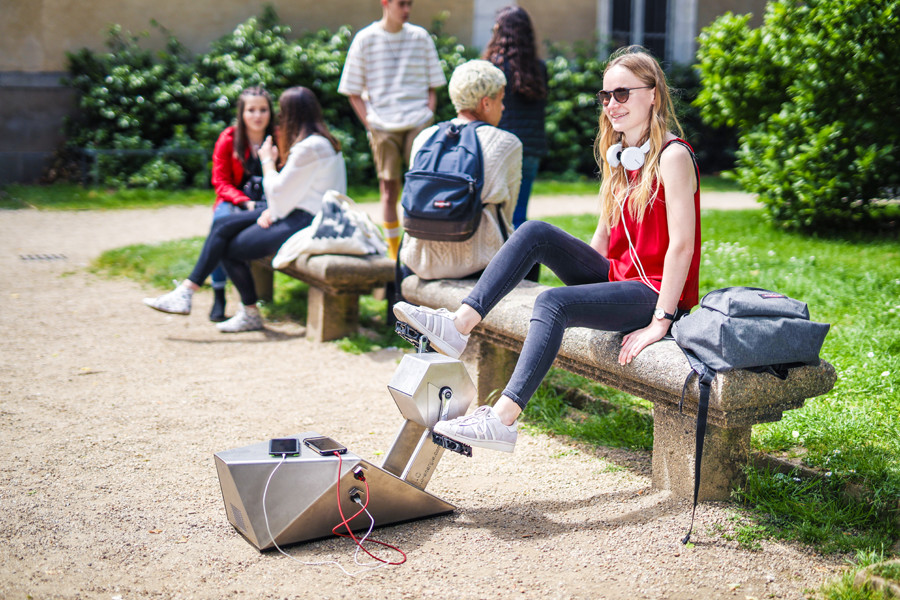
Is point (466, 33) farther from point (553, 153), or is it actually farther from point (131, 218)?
point (131, 218)

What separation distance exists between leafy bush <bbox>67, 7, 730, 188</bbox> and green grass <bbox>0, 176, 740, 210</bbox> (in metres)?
0.34

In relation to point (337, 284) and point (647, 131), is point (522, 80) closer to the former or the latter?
point (337, 284)

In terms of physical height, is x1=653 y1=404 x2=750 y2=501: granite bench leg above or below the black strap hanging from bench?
below

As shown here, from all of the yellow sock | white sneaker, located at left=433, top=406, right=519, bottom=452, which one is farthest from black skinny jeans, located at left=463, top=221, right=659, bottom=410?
the yellow sock

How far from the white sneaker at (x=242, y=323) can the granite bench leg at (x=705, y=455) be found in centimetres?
348

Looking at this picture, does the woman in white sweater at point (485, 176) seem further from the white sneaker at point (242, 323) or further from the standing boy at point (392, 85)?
the standing boy at point (392, 85)

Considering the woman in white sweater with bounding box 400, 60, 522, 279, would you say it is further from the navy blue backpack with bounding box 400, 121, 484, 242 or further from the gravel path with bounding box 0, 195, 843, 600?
the gravel path with bounding box 0, 195, 843, 600

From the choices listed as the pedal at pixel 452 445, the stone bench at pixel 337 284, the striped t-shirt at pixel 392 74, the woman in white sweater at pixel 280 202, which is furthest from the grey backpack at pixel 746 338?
the striped t-shirt at pixel 392 74

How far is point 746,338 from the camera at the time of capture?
285cm

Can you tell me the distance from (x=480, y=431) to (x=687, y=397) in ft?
2.32

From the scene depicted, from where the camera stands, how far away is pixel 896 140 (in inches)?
289

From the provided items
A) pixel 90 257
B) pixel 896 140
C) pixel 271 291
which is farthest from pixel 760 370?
pixel 90 257

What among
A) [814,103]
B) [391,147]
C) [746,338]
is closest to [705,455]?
[746,338]

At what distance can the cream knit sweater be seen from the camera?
4227 millimetres
